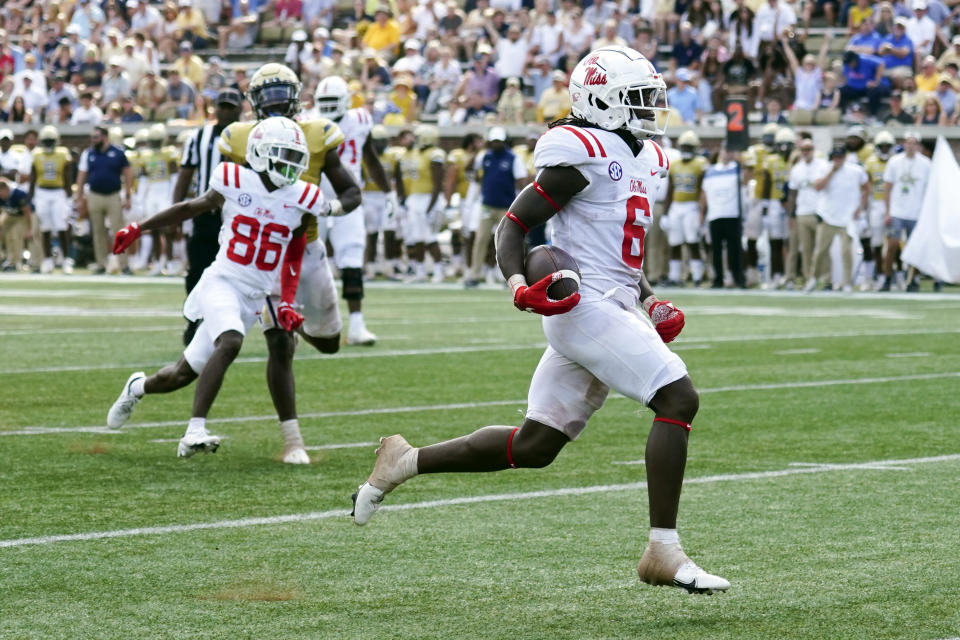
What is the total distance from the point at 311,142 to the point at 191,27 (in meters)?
20.4

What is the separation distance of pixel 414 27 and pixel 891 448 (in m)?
19.7

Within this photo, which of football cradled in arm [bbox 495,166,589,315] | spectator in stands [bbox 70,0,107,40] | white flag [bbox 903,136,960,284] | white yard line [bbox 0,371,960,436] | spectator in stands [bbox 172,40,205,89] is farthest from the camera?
spectator in stands [bbox 70,0,107,40]

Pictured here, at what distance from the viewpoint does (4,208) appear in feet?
77.4

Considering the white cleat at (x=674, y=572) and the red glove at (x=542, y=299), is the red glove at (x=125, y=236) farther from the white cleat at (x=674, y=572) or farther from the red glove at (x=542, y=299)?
the white cleat at (x=674, y=572)

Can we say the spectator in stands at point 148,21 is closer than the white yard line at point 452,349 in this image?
No

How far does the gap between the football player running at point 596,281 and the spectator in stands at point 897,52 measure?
17.1m

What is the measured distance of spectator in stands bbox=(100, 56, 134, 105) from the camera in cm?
2662

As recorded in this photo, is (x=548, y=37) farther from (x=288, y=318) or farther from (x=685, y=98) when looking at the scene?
(x=288, y=318)

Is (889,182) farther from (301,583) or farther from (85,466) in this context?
(301,583)

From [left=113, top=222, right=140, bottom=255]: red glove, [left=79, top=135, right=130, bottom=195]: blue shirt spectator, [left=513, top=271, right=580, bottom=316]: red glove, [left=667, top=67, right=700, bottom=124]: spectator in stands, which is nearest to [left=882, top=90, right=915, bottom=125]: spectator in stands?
[left=667, top=67, right=700, bottom=124]: spectator in stands

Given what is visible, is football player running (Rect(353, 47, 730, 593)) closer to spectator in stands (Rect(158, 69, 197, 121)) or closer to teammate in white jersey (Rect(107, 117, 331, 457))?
teammate in white jersey (Rect(107, 117, 331, 457))

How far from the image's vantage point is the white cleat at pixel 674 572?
4258 mm

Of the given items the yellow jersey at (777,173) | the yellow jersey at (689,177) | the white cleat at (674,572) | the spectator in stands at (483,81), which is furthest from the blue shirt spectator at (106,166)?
the white cleat at (674,572)

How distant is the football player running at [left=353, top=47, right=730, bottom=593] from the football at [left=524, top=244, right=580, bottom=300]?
4cm
